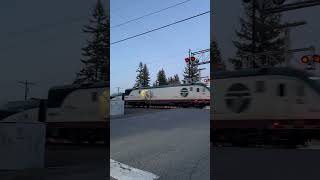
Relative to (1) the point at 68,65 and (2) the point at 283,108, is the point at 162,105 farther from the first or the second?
(1) the point at 68,65

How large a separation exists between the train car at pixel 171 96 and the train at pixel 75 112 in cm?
2125

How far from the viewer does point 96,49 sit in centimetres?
733

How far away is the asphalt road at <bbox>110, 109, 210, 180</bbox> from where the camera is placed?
9.27 meters

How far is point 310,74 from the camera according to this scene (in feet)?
34.6

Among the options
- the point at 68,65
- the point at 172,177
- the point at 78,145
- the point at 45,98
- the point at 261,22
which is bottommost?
the point at 172,177

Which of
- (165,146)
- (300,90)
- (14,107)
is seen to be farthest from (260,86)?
(14,107)

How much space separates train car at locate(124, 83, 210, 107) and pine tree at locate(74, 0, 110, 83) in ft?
69.4

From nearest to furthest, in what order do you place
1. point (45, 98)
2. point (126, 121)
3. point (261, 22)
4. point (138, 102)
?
point (45, 98) < point (261, 22) < point (126, 121) < point (138, 102)

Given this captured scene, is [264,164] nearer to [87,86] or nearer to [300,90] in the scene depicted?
[300,90]

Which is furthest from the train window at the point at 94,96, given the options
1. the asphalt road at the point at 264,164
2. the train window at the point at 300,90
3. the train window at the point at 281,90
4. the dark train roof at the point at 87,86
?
the train window at the point at 300,90

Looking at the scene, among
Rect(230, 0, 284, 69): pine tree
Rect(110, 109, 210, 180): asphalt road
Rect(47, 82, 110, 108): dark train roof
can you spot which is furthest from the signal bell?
Rect(47, 82, 110, 108): dark train roof

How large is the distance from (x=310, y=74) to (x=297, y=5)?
2754 millimetres

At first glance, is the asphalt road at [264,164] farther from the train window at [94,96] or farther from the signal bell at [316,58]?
the train window at [94,96]

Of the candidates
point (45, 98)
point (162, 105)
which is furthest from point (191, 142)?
point (162, 105)
